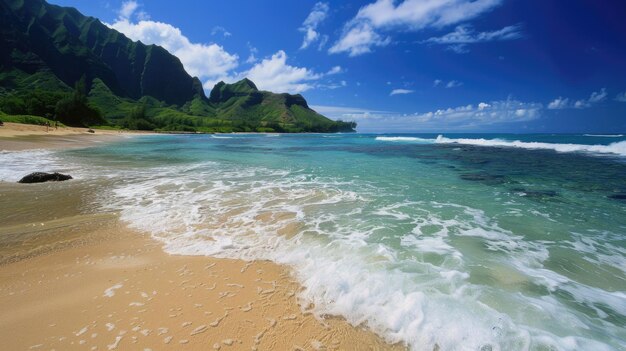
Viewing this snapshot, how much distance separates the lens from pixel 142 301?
4.50 metres

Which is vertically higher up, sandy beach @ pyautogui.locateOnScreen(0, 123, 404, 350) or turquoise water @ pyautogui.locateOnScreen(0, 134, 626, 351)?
turquoise water @ pyautogui.locateOnScreen(0, 134, 626, 351)

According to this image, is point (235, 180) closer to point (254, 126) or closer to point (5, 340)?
point (5, 340)

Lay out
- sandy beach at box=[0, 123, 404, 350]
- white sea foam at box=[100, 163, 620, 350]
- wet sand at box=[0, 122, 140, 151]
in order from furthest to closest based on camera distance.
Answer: wet sand at box=[0, 122, 140, 151], white sea foam at box=[100, 163, 620, 350], sandy beach at box=[0, 123, 404, 350]

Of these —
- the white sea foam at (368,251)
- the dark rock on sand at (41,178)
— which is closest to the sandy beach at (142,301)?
the white sea foam at (368,251)

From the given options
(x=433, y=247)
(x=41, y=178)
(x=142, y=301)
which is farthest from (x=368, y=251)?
(x=41, y=178)

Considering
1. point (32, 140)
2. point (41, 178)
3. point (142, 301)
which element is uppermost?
point (32, 140)

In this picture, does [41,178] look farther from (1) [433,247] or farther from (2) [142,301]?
(1) [433,247]

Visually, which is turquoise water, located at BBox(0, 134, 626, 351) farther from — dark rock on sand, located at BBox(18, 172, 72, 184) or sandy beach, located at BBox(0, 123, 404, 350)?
dark rock on sand, located at BBox(18, 172, 72, 184)

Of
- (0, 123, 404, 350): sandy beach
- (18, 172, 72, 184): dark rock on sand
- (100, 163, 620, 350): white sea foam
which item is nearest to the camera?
(0, 123, 404, 350): sandy beach

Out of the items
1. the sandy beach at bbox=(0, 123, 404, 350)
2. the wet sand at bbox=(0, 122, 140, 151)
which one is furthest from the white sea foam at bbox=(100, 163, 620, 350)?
the wet sand at bbox=(0, 122, 140, 151)

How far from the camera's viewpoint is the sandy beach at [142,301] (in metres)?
3.71

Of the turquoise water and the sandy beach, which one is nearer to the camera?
the sandy beach

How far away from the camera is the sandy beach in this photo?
3.71m

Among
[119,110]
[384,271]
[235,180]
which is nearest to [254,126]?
[119,110]
